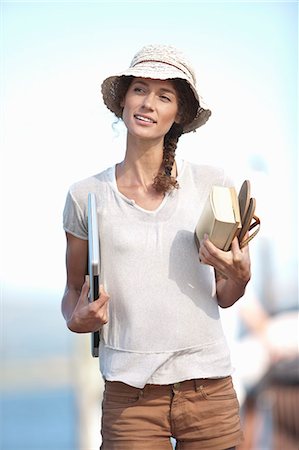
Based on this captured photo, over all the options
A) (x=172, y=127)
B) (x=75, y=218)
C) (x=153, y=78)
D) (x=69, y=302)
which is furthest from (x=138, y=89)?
(x=69, y=302)

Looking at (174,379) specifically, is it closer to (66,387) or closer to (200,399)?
(200,399)

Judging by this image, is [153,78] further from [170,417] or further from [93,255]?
[170,417]

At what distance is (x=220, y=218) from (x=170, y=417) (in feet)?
1.78

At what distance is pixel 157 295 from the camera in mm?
2916

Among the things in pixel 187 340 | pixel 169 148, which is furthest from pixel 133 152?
pixel 187 340

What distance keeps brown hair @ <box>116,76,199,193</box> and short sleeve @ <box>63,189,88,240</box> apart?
22cm

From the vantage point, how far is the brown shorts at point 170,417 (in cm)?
285

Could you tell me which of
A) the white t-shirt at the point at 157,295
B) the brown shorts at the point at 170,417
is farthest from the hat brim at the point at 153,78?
the brown shorts at the point at 170,417

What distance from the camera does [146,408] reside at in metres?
2.86

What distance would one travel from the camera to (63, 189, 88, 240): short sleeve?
119 inches

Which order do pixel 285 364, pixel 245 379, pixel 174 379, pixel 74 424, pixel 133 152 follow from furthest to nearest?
pixel 74 424 < pixel 245 379 < pixel 285 364 < pixel 133 152 < pixel 174 379

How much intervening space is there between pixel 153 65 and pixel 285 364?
2.34 m

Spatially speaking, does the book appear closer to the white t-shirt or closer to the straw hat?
the white t-shirt

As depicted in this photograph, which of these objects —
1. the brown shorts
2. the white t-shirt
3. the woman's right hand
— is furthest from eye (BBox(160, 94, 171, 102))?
the brown shorts
